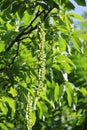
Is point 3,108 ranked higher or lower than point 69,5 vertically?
lower

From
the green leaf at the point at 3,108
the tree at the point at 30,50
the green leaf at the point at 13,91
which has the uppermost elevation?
the tree at the point at 30,50

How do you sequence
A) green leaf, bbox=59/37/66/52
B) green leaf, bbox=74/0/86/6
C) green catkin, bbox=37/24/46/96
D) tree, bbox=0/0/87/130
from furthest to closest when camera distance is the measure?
green leaf, bbox=59/37/66/52
tree, bbox=0/0/87/130
green leaf, bbox=74/0/86/6
green catkin, bbox=37/24/46/96

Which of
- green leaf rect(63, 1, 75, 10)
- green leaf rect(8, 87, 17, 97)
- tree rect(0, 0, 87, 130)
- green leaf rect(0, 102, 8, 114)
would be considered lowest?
green leaf rect(0, 102, 8, 114)

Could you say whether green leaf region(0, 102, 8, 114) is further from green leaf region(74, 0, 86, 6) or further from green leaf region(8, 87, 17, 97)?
green leaf region(74, 0, 86, 6)

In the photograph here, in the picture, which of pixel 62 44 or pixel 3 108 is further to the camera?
pixel 3 108

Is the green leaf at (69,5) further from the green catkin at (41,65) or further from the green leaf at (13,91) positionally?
the green leaf at (13,91)

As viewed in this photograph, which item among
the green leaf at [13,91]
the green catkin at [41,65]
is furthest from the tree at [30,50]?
the green catkin at [41,65]

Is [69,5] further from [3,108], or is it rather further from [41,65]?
[3,108]

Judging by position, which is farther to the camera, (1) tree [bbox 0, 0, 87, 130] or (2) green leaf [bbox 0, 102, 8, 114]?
(2) green leaf [bbox 0, 102, 8, 114]

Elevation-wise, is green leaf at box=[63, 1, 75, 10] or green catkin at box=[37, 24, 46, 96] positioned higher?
green leaf at box=[63, 1, 75, 10]

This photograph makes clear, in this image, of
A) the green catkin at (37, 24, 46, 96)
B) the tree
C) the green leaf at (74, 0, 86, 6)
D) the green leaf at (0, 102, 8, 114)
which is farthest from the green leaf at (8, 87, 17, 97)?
the green leaf at (74, 0, 86, 6)

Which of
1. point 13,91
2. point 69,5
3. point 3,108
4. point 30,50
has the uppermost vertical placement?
point 69,5

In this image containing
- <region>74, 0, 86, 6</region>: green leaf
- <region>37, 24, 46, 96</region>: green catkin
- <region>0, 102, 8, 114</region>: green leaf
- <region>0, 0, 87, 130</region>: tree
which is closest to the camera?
<region>37, 24, 46, 96</region>: green catkin

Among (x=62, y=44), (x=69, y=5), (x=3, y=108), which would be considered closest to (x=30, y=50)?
(x=62, y=44)
